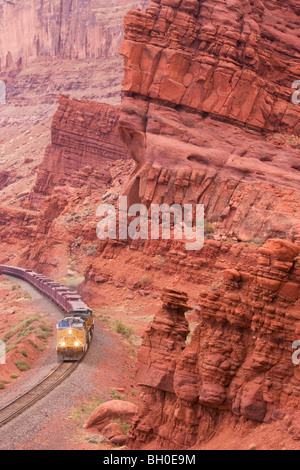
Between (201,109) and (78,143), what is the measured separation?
3805 cm

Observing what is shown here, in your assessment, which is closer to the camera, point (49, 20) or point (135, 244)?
point (135, 244)

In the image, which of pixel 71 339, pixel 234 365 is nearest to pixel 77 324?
pixel 71 339

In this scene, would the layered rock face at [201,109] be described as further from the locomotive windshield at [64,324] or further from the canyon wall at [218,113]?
the locomotive windshield at [64,324]

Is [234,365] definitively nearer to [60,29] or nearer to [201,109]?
[201,109]

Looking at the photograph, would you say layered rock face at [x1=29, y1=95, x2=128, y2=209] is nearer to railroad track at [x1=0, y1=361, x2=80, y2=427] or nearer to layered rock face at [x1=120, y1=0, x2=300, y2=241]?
layered rock face at [x1=120, y1=0, x2=300, y2=241]

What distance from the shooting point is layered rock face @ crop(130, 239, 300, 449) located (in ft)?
43.1

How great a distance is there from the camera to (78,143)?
8188cm

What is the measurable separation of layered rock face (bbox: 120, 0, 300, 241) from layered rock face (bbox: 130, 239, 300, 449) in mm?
26190

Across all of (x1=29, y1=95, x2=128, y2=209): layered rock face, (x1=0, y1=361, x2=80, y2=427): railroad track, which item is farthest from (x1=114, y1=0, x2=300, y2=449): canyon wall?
(x1=29, y1=95, x2=128, y2=209): layered rock face

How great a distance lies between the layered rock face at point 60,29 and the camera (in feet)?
473

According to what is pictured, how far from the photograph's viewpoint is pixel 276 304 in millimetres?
13578

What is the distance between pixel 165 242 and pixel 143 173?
5173 mm
